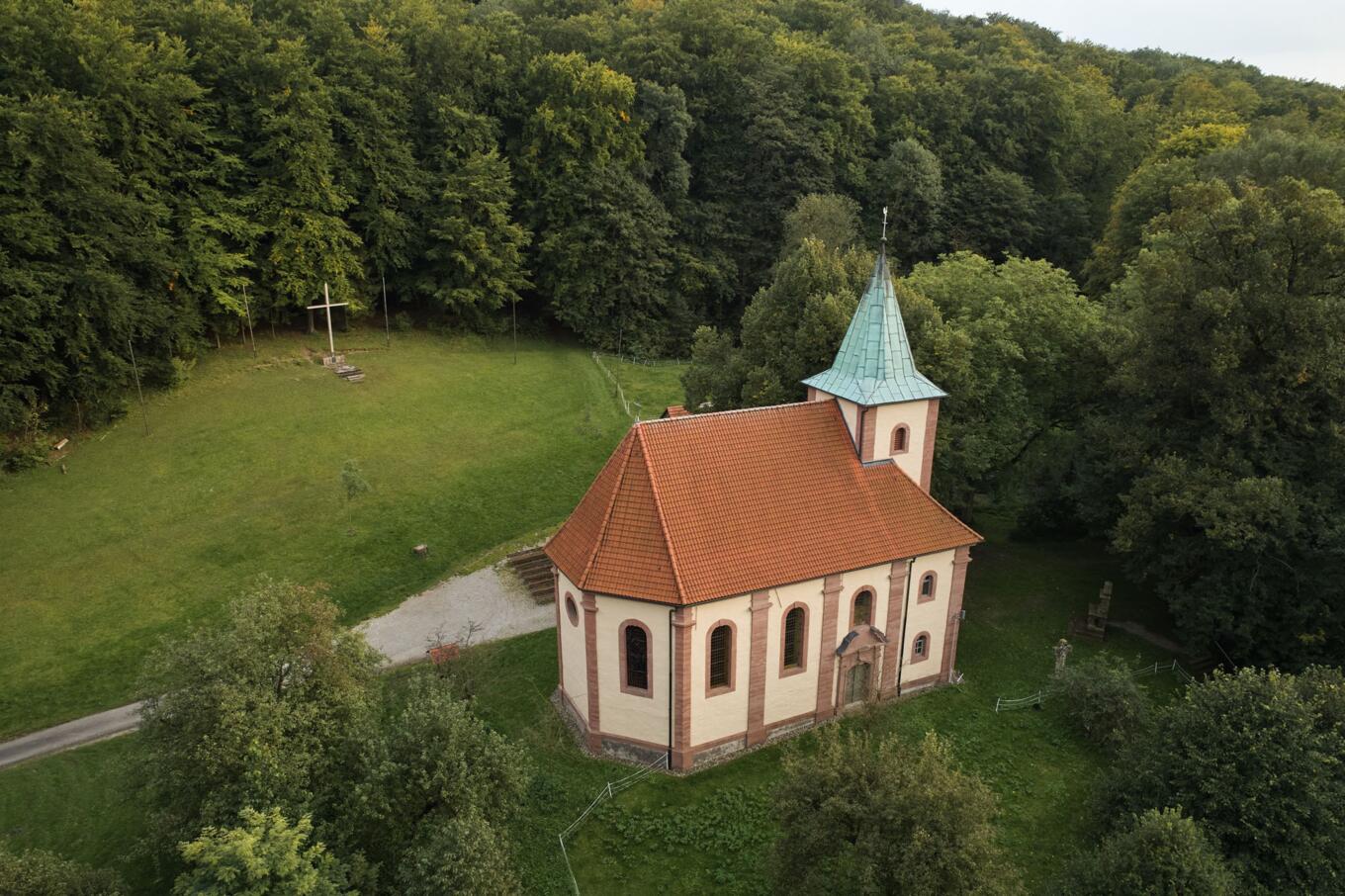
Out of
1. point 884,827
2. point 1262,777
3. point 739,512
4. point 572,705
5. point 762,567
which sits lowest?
point 572,705

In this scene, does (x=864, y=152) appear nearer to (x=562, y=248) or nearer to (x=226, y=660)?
(x=562, y=248)

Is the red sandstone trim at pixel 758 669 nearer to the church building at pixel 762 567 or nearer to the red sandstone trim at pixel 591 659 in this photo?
the church building at pixel 762 567

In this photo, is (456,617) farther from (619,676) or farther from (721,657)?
(721,657)

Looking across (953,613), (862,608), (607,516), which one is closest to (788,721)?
(862,608)

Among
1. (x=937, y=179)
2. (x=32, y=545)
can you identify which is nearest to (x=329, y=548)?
(x=32, y=545)

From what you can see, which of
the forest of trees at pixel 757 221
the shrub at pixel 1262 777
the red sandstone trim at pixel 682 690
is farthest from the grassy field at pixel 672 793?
the forest of trees at pixel 757 221
